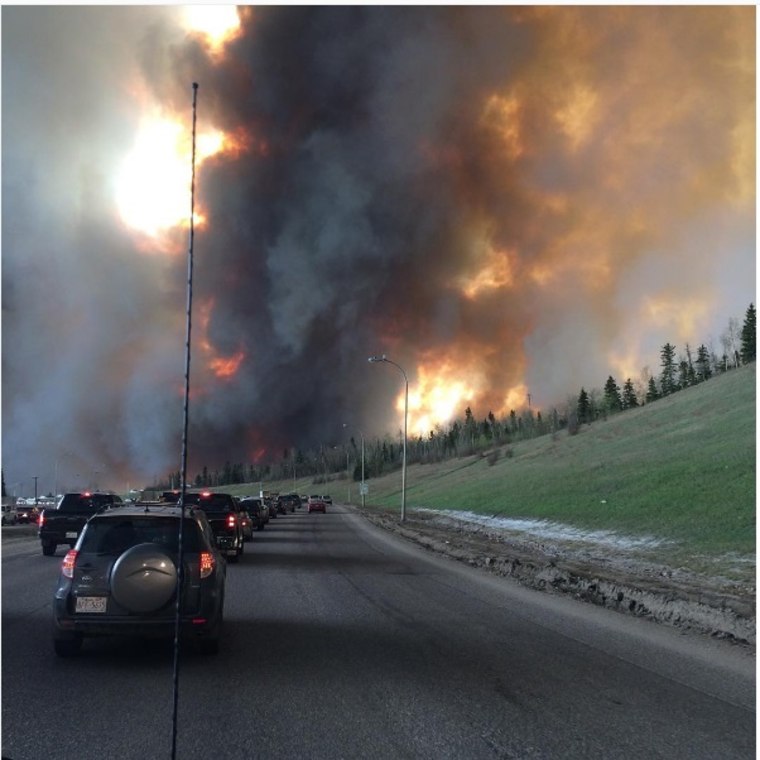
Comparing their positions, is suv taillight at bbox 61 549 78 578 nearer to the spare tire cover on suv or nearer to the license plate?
the license plate

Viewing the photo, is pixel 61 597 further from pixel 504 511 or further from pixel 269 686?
pixel 504 511

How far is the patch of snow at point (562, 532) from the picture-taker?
28.7m

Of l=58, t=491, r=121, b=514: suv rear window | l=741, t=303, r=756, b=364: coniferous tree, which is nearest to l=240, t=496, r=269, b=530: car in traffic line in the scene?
l=58, t=491, r=121, b=514: suv rear window

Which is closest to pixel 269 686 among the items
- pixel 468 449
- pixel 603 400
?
pixel 468 449

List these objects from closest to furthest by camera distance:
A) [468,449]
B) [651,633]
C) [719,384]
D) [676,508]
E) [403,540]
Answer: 1. [651,633]
2. [403,540]
3. [676,508]
4. [719,384]
5. [468,449]

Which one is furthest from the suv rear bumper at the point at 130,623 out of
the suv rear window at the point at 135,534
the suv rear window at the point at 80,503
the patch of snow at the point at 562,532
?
the patch of snow at the point at 562,532

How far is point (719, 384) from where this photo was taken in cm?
8831

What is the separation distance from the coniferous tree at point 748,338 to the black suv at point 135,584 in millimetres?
130912

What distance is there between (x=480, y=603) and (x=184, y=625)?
6389 millimetres

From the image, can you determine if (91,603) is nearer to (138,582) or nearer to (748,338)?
(138,582)

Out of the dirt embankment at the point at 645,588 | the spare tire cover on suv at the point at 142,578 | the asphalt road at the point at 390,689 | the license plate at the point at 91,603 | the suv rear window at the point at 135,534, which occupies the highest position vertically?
the suv rear window at the point at 135,534

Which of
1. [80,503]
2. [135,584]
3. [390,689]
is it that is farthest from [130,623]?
[80,503]

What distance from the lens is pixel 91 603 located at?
7723mm

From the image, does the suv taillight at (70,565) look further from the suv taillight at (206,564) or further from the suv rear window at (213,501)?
the suv rear window at (213,501)
